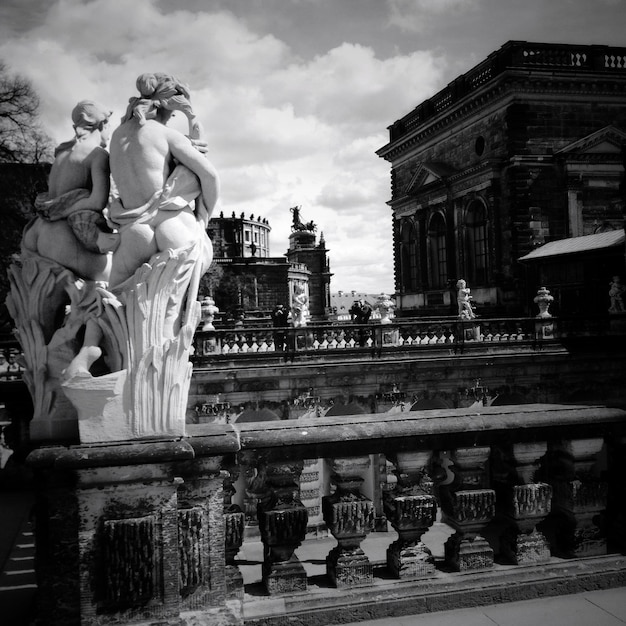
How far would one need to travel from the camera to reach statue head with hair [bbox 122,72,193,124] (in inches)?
126

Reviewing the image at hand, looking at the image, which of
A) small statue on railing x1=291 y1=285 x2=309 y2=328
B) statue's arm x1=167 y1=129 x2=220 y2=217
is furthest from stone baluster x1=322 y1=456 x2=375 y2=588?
small statue on railing x1=291 y1=285 x2=309 y2=328

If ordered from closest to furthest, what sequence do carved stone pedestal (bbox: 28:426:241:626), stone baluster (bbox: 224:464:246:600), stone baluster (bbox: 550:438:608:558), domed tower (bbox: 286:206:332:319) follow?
1. carved stone pedestal (bbox: 28:426:241:626)
2. stone baluster (bbox: 224:464:246:600)
3. stone baluster (bbox: 550:438:608:558)
4. domed tower (bbox: 286:206:332:319)

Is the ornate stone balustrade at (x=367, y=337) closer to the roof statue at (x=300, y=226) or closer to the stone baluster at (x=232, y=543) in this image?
the stone baluster at (x=232, y=543)

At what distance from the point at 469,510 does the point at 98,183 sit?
254 cm

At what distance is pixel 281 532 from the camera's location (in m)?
3.24

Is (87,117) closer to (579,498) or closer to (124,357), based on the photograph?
(124,357)

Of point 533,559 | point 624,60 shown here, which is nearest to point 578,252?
point 624,60

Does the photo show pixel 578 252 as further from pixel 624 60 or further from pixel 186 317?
pixel 186 317

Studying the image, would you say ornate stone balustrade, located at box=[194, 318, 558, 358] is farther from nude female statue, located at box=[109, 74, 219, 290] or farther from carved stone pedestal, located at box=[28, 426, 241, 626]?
carved stone pedestal, located at box=[28, 426, 241, 626]

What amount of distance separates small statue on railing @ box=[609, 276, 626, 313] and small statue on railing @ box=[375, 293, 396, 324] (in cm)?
700

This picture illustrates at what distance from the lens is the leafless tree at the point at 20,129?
23.2 m

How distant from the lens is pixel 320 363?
19.2 meters

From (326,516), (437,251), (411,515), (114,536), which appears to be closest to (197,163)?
(114,536)

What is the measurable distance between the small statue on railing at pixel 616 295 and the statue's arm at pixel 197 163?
20006 mm
